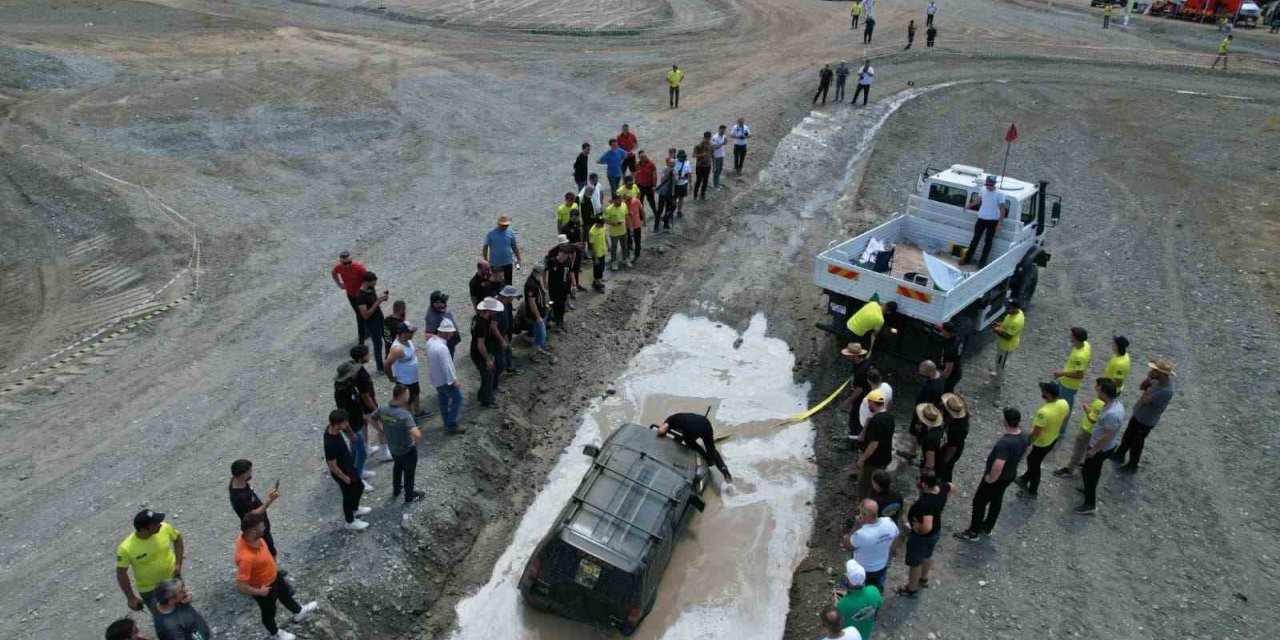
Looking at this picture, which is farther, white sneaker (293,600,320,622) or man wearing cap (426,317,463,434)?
man wearing cap (426,317,463,434)

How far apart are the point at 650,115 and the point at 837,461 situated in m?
17.1

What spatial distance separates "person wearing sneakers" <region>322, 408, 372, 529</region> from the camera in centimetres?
864

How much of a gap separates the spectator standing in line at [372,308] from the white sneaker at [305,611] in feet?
15.3

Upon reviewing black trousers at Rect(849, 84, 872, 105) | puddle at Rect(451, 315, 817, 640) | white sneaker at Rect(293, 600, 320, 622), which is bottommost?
puddle at Rect(451, 315, 817, 640)

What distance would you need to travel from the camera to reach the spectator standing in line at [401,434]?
9.31 meters

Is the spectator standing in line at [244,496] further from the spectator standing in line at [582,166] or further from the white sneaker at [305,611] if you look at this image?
the spectator standing in line at [582,166]

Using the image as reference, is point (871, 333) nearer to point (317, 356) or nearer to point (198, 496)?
point (317, 356)

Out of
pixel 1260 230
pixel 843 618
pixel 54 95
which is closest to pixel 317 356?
pixel 843 618

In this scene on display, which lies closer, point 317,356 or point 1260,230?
point 317,356

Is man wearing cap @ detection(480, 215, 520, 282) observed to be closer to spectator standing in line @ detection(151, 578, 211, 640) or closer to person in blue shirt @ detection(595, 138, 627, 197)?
person in blue shirt @ detection(595, 138, 627, 197)

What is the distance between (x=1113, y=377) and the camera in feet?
36.6

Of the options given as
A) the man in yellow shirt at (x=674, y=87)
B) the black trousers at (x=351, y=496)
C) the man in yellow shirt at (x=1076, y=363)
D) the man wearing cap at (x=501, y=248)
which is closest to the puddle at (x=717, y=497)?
the black trousers at (x=351, y=496)

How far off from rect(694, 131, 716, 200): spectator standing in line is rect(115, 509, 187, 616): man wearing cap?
578 inches

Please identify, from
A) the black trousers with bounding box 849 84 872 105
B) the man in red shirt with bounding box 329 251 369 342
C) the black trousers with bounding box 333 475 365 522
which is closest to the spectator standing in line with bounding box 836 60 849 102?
the black trousers with bounding box 849 84 872 105
